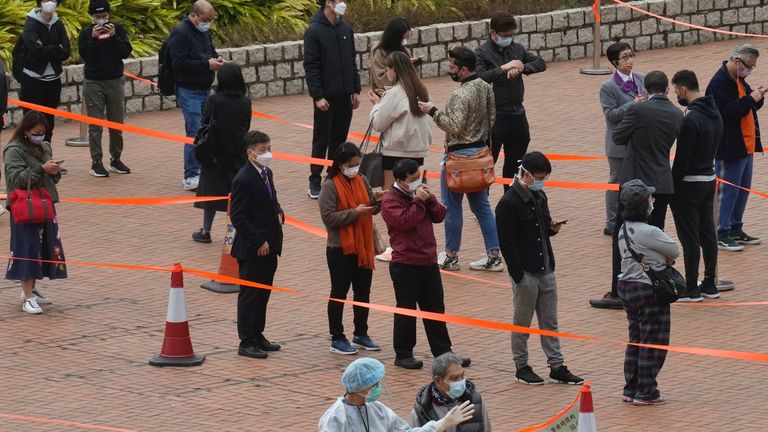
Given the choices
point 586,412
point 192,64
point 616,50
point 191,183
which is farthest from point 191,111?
point 586,412

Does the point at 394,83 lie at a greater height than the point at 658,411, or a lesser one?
greater

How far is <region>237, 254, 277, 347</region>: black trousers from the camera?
11.6 meters

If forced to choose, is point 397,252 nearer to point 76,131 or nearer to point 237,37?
point 76,131

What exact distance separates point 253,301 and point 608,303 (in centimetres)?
279

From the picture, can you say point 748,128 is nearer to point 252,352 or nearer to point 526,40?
point 252,352

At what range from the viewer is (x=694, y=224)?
13.0 meters

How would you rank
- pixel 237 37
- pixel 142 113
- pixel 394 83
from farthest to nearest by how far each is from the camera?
pixel 237 37
pixel 142 113
pixel 394 83

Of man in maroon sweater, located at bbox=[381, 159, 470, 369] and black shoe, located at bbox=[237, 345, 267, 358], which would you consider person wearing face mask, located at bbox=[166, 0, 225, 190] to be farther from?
man in maroon sweater, located at bbox=[381, 159, 470, 369]

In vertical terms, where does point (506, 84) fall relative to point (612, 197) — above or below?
above

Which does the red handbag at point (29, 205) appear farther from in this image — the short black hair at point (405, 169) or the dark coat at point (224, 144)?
the short black hair at point (405, 169)

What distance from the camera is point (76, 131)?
19.0 metres

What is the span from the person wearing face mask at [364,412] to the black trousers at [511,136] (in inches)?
258

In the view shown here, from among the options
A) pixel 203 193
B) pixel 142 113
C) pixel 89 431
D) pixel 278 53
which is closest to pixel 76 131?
pixel 142 113

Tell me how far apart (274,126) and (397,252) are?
27.6 ft
